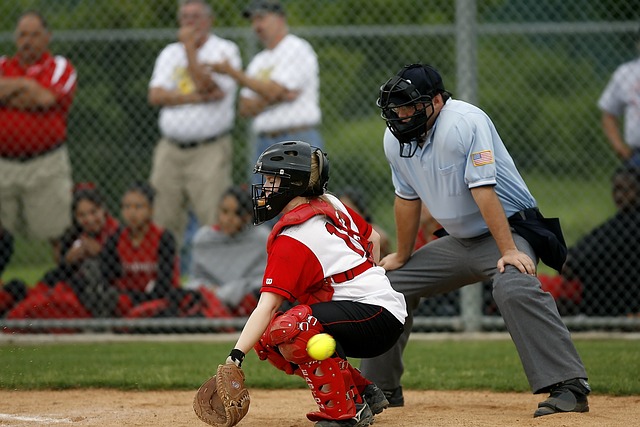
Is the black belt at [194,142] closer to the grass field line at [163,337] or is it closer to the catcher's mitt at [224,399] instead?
the grass field line at [163,337]

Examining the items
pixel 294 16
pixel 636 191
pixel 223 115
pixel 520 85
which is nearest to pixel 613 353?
pixel 636 191

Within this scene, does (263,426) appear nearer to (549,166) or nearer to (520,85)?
(549,166)

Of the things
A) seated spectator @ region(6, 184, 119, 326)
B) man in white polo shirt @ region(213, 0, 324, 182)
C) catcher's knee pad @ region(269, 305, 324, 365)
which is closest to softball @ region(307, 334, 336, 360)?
catcher's knee pad @ region(269, 305, 324, 365)

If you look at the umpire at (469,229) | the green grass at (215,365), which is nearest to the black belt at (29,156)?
the green grass at (215,365)

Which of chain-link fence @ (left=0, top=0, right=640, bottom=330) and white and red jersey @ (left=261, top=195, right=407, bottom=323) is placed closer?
white and red jersey @ (left=261, top=195, right=407, bottom=323)

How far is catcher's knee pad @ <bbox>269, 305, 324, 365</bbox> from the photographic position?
4.27 meters

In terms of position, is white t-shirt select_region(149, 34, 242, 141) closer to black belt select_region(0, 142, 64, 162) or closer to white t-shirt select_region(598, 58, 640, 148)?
black belt select_region(0, 142, 64, 162)

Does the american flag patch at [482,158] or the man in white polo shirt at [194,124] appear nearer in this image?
the american flag patch at [482,158]

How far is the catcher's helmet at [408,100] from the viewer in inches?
192

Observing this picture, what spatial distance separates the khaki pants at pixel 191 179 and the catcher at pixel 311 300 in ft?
13.9

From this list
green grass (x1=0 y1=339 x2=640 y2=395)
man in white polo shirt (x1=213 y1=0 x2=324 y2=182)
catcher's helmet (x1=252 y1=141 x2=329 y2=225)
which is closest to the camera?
catcher's helmet (x1=252 y1=141 x2=329 y2=225)

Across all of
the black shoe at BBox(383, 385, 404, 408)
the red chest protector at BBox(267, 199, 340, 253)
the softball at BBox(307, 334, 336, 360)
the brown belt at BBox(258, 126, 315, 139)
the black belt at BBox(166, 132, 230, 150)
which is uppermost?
the red chest protector at BBox(267, 199, 340, 253)

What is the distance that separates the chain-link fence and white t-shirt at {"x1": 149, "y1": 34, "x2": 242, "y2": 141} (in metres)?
0.29

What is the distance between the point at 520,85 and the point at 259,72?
14.7 feet
